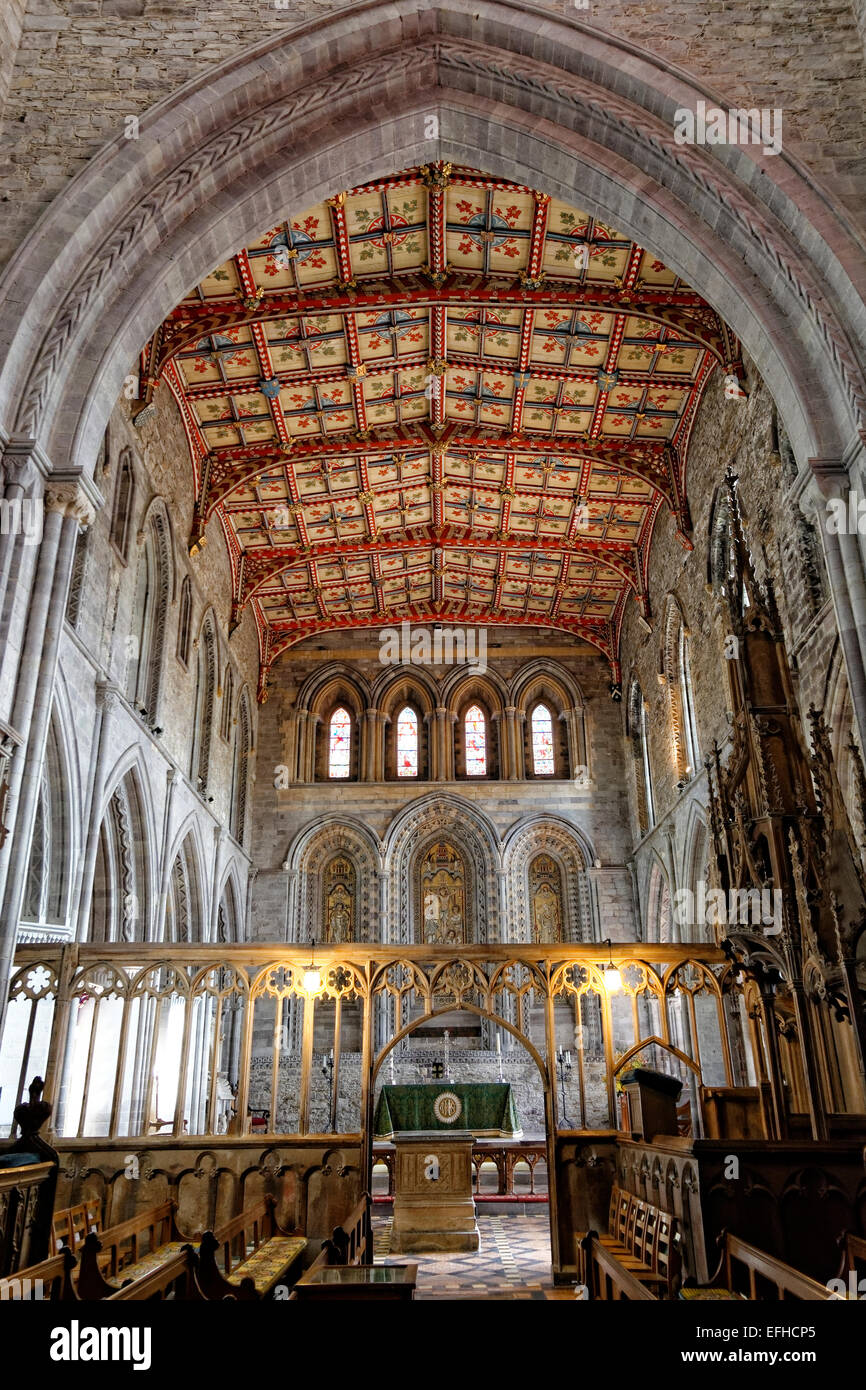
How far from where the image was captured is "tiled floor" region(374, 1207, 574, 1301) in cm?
702

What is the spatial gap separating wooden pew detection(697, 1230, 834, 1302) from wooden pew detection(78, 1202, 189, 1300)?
2146 mm

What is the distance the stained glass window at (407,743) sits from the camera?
20.4 meters

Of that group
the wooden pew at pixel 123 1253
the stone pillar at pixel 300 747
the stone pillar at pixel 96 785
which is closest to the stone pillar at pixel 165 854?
the stone pillar at pixel 96 785

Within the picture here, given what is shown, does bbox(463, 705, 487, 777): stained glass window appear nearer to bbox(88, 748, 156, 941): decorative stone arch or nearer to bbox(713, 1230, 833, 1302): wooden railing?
bbox(88, 748, 156, 941): decorative stone arch

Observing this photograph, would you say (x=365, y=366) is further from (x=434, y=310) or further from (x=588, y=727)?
(x=588, y=727)

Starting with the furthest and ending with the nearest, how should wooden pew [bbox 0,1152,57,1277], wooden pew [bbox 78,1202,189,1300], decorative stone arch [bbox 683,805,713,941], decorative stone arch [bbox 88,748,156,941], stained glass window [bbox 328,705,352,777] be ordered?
1. stained glass window [bbox 328,705,352,777]
2. decorative stone arch [bbox 683,805,713,941]
3. decorative stone arch [bbox 88,748,156,941]
4. wooden pew [bbox 0,1152,57,1277]
5. wooden pew [bbox 78,1202,189,1300]

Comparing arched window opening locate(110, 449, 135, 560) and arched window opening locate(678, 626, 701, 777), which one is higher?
arched window opening locate(110, 449, 135, 560)

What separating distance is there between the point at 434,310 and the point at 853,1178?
1093cm

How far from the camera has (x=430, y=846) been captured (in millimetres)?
20078

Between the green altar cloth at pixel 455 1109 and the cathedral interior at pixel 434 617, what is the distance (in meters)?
0.05

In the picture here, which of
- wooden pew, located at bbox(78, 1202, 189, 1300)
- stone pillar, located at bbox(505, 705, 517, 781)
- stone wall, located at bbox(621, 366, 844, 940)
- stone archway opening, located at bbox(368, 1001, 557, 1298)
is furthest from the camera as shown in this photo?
stone pillar, located at bbox(505, 705, 517, 781)

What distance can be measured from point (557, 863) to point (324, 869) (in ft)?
15.6

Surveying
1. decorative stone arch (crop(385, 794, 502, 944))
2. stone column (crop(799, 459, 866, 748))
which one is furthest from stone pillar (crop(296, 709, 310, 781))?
stone column (crop(799, 459, 866, 748))
